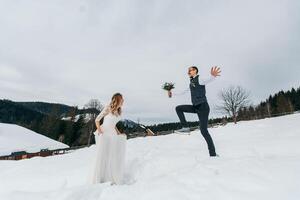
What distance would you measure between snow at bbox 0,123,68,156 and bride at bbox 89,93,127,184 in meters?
26.9

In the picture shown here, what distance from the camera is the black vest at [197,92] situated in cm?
668

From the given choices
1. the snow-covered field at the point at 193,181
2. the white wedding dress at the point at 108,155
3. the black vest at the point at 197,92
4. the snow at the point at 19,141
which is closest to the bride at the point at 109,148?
the white wedding dress at the point at 108,155

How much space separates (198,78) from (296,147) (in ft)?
9.49

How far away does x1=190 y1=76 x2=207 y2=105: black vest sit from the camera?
6.68m

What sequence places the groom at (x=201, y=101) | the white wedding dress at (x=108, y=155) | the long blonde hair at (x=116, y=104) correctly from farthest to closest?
1. the groom at (x=201, y=101)
2. the long blonde hair at (x=116, y=104)
3. the white wedding dress at (x=108, y=155)

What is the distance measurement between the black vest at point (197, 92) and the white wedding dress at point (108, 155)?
77.2 inches

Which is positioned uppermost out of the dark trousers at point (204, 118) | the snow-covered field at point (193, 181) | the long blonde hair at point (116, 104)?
the long blonde hair at point (116, 104)

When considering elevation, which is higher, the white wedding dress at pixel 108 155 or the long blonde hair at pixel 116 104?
the long blonde hair at pixel 116 104

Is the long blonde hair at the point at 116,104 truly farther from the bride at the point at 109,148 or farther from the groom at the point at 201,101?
the groom at the point at 201,101

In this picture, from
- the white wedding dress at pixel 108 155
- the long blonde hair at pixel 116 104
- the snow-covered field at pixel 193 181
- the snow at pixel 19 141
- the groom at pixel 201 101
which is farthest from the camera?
the snow at pixel 19 141

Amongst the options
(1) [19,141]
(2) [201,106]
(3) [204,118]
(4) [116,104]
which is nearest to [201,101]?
(2) [201,106]

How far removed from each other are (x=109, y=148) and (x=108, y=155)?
0.16 m

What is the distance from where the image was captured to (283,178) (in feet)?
12.7

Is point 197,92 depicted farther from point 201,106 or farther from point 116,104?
point 116,104
